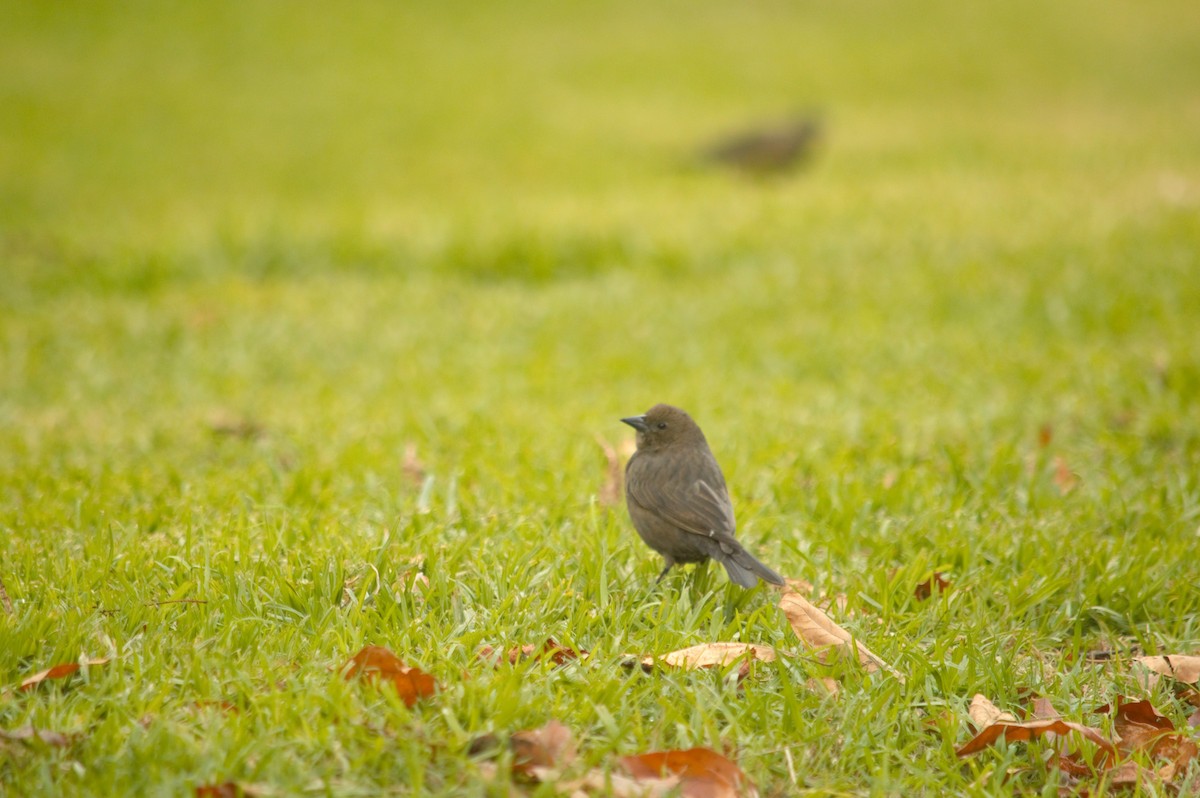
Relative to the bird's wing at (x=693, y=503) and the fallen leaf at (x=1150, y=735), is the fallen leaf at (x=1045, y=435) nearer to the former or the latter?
the bird's wing at (x=693, y=503)

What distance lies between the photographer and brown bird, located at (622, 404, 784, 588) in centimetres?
327

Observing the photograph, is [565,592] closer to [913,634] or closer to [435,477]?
[913,634]

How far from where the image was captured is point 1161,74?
21719 mm

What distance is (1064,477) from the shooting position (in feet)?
15.5

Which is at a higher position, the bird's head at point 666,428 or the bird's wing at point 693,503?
the bird's head at point 666,428

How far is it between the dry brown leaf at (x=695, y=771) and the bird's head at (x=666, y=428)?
59.8 inches

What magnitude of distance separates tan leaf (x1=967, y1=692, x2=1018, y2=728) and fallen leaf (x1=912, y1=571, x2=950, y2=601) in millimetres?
682

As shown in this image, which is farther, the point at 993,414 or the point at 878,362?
the point at 878,362

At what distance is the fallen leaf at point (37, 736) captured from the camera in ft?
7.76

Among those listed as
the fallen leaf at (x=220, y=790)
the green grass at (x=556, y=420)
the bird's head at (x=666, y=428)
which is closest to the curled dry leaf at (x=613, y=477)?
the green grass at (x=556, y=420)

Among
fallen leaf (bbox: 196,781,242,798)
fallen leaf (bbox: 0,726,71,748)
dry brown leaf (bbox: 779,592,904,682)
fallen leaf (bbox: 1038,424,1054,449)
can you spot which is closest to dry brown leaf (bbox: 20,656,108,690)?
fallen leaf (bbox: 0,726,71,748)

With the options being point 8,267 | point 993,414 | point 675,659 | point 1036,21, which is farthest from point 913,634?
point 1036,21

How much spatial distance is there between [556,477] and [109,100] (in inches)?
631

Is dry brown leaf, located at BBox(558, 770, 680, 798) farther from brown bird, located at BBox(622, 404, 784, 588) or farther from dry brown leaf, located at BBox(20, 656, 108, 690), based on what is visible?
dry brown leaf, located at BBox(20, 656, 108, 690)
